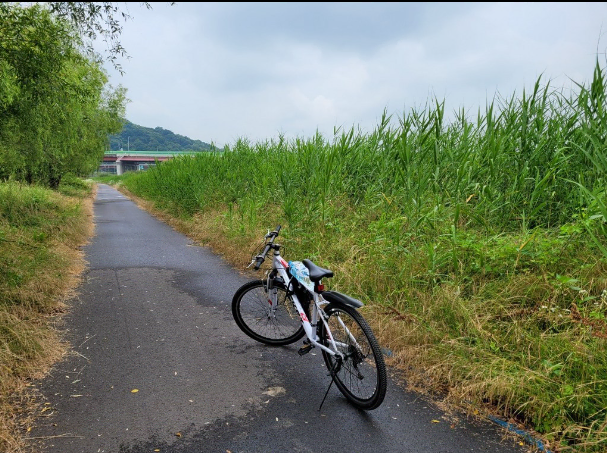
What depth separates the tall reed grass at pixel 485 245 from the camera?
2947mm

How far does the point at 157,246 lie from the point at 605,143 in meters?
8.61

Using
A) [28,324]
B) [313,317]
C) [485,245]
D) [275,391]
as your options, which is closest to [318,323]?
[313,317]

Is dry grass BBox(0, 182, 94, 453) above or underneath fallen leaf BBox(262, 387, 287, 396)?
underneath

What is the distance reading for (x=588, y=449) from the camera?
2438 millimetres

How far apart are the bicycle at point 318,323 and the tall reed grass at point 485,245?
64 cm

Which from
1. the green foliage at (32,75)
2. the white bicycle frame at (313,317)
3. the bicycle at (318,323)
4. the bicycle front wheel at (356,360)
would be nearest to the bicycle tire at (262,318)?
the bicycle at (318,323)

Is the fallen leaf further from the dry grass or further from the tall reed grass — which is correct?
the dry grass

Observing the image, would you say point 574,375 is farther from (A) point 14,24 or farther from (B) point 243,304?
(A) point 14,24

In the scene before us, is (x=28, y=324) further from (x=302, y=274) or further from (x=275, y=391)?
(x=302, y=274)

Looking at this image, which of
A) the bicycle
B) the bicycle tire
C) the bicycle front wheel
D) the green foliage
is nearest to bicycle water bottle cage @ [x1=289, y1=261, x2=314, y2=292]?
the bicycle

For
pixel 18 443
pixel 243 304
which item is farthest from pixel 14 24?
pixel 18 443

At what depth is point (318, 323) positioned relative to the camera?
3.45m

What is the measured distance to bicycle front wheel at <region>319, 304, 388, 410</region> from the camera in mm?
2934

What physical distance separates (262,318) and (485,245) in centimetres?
244
